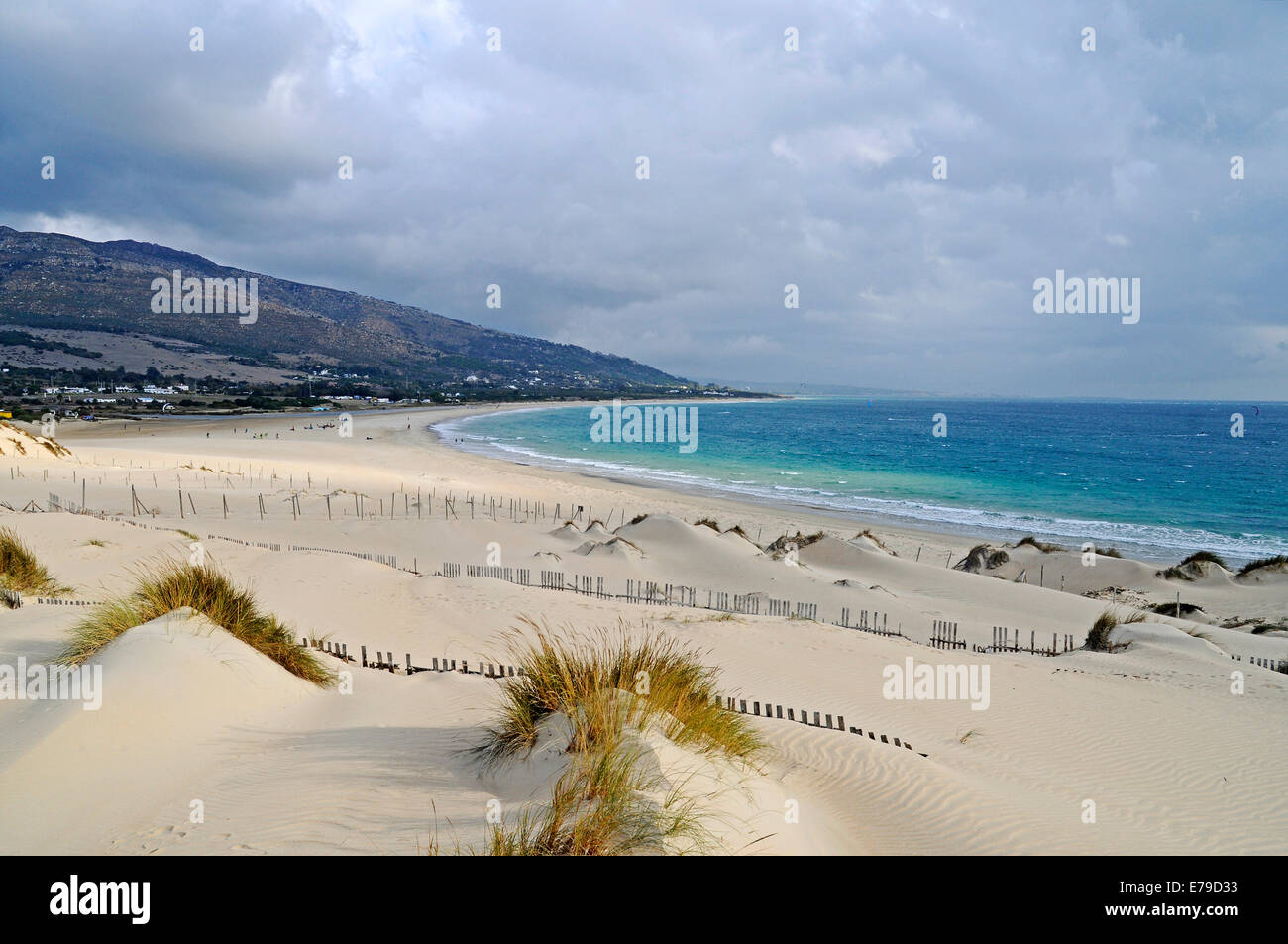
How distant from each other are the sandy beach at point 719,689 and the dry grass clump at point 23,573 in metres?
0.43

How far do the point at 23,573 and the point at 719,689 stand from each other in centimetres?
1221

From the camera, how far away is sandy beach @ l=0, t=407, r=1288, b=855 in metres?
4.81

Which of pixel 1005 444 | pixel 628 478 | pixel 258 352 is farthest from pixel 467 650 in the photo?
pixel 258 352

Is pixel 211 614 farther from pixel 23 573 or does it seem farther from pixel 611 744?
pixel 23 573

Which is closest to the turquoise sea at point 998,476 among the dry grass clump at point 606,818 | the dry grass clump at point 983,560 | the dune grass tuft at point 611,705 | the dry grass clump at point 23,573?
the dry grass clump at point 983,560

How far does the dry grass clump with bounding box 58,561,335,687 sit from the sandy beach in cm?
43

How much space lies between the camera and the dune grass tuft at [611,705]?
17.0 feet

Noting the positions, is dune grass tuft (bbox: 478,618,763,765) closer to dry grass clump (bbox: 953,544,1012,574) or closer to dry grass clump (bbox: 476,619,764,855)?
dry grass clump (bbox: 476,619,764,855)

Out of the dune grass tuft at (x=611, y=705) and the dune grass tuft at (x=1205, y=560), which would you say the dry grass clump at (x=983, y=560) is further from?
the dune grass tuft at (x=611, y=705)

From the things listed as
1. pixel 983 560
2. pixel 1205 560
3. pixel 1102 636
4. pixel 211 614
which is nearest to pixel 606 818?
pixel 211 614

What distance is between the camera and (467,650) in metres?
11.7

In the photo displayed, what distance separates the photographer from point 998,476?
2235 inches
